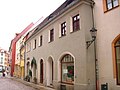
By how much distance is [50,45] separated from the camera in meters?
21.1

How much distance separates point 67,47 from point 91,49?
2.83 m

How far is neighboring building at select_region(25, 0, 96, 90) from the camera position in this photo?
47.6 ft

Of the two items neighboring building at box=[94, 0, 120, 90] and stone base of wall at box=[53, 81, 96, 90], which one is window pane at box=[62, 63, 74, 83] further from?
neighboring building at box=[94, 0, 120, 90]

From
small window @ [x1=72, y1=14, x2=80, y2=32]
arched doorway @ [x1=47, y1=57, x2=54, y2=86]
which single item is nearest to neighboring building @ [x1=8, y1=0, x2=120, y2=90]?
small window @ [x1=72, y1=14, x2=80, y2=32]

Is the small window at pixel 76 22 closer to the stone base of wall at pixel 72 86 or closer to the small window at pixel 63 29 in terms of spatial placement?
the small window at pixel 63 29

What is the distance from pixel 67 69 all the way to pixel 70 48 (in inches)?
80.3

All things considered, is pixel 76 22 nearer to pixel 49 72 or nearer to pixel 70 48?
pixel 70 48

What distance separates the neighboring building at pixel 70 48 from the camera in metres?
14.5

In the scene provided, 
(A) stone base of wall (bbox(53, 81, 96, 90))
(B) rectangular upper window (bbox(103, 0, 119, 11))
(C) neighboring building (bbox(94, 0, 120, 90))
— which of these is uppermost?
(B) rectangular upper window (bbox(103, 0, 119, 11))

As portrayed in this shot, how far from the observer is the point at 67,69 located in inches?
687

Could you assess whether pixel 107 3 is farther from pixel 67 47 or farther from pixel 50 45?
pixel 50 45

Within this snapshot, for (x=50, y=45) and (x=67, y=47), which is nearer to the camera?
(x=67, y=47)

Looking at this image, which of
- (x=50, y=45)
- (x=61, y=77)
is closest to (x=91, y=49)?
(x=61, y=77)

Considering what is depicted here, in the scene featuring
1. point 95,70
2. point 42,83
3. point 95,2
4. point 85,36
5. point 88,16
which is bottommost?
point 42,83
